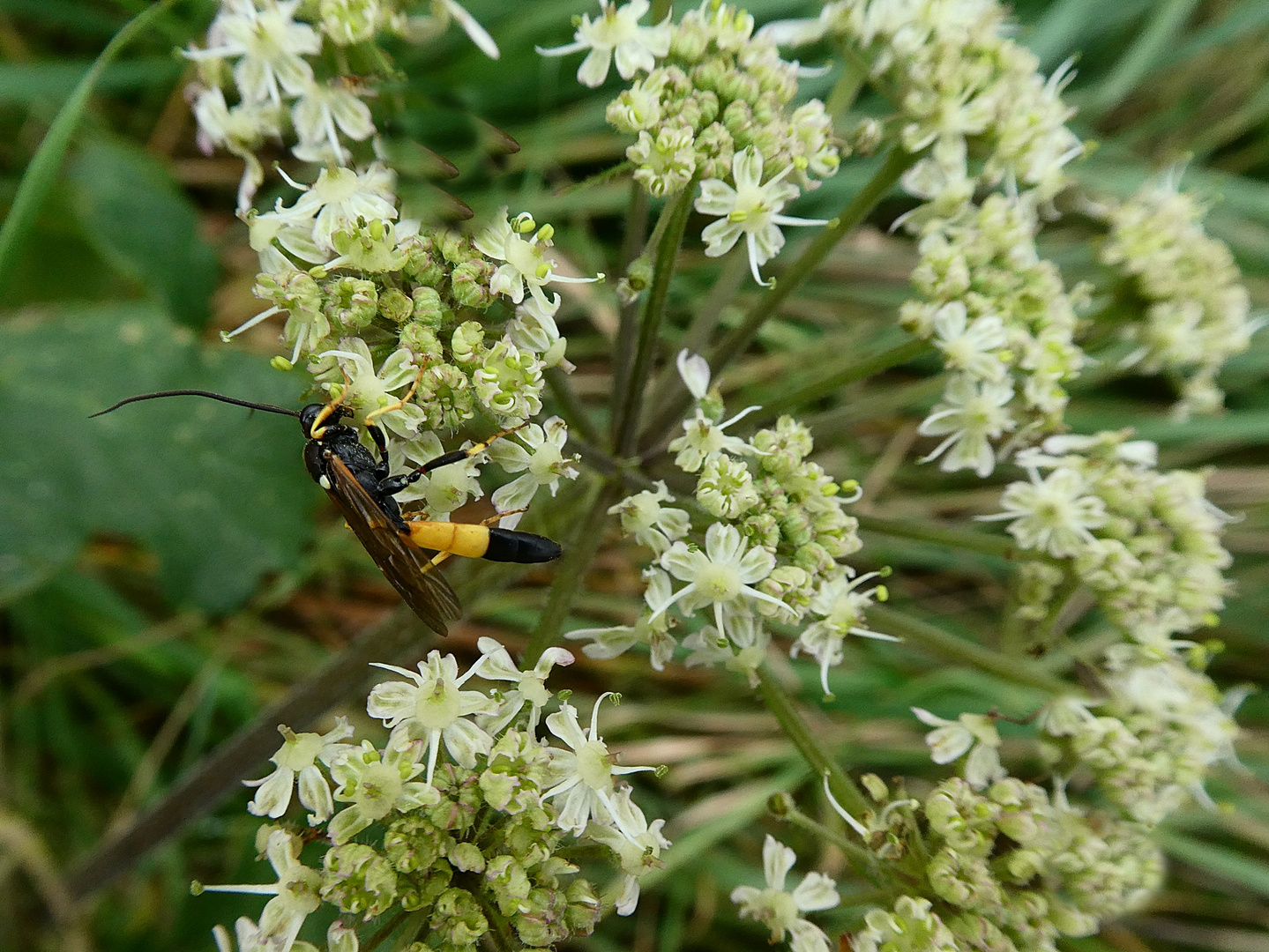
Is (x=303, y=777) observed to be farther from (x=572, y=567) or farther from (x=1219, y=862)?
(x=1219, y=862)

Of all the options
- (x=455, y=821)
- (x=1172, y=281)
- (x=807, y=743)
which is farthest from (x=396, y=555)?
(x=1172, y=281)

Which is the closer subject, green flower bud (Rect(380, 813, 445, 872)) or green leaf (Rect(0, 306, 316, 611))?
green flower bud (Rect(380, 813, 445, 872))

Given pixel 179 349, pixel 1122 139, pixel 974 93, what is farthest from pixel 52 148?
pixel 1122 139

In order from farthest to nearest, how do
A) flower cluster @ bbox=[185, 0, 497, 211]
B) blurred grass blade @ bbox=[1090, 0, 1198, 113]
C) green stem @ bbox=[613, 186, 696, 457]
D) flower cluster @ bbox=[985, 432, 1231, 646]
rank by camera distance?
blurred grass blade @ bbox=[1090, 0, 1198, 113] < flower cluster @ bbox=[985, 432, 1231, 646] < green stem @ bbox=[613, 186, 696, 457] < flower cluster @ bbox=[185, 0, 497, 211]

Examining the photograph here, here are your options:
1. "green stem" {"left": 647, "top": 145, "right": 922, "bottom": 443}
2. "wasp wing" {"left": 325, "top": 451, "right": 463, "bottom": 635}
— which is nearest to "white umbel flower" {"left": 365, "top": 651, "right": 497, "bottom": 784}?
"wasp wing" {"left": 325, "top": 451, "right": 463, "bottom": 635}

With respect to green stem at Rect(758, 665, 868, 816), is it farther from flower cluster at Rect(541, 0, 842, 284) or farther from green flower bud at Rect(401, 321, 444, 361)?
green flower bud at Rect(401, 321, 444, 361)

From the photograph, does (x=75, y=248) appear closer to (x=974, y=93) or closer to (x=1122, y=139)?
(x=974, y=93)

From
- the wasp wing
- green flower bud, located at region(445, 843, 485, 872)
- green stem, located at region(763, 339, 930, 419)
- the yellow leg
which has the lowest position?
green flower bud, located at region(445, 843, 485, 872)
